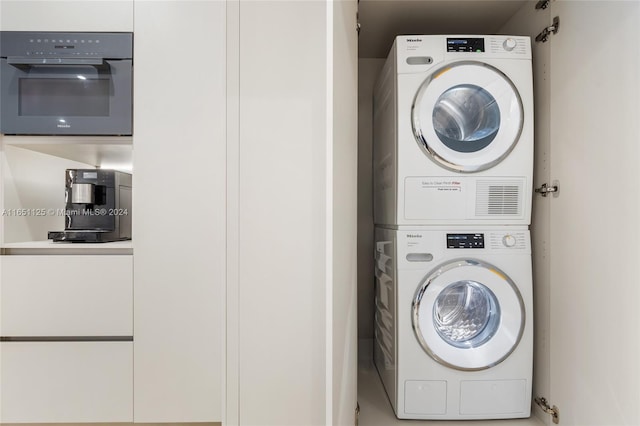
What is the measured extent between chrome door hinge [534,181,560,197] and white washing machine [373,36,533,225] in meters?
0.04

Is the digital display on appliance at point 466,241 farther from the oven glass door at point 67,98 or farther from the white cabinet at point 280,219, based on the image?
the oven glass door at point 67,98

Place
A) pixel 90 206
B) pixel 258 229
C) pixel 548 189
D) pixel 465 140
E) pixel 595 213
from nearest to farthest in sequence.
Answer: pixel 595 213 < pixel 258 229 < pixel 548 189 < pixel 465 140 < pixel 90 206

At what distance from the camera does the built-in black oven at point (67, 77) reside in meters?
1.61

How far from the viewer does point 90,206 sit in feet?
5.66

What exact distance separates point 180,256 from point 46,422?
36.4 inches

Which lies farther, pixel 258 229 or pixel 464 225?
pixel 464 225

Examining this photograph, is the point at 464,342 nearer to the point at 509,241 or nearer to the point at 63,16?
the point at 509,241

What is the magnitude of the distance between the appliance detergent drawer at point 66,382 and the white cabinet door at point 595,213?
69.1 inches

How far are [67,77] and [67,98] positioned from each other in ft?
0.30

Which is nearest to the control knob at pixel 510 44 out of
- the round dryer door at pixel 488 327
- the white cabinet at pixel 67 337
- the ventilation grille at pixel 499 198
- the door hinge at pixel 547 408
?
the ventilation grille at pixel 499 198

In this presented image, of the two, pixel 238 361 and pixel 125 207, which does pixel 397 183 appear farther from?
pixel 125 207

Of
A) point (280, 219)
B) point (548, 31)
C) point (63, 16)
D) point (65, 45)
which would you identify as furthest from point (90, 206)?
point (548, 31)

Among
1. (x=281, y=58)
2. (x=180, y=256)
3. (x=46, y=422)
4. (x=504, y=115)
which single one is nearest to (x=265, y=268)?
(x=180, y=256)

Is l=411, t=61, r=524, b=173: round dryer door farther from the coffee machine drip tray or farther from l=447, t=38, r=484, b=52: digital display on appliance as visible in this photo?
the coffee machine drip tray
